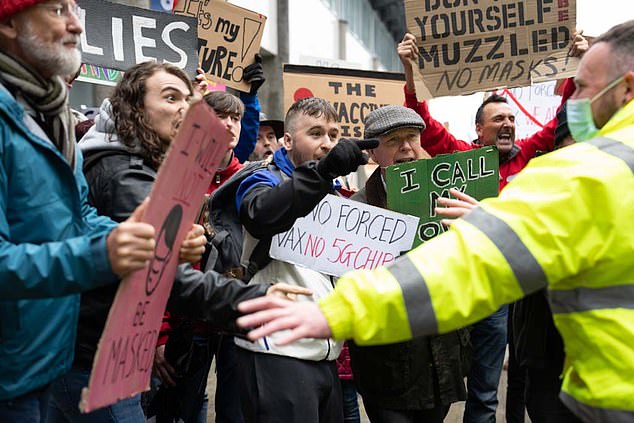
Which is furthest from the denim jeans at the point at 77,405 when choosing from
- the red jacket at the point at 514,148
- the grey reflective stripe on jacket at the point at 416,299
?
the red jacket at the point at 514,148

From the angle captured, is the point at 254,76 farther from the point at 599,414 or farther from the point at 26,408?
the point at 599,414

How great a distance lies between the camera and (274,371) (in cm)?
282

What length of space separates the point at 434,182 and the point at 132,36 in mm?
1939

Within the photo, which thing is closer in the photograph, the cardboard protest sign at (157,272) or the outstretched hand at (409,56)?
the cardboard protest sign at (157,272)

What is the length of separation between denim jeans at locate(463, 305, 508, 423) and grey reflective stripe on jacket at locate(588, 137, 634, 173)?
→ 2.80 meters

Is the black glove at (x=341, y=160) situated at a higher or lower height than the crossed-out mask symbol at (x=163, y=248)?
higher

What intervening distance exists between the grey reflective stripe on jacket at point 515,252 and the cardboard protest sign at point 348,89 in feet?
13.3

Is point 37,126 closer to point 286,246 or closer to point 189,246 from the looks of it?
point 189,246

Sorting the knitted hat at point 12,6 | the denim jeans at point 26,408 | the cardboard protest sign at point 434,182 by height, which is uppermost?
the knitted hat at point 12,6

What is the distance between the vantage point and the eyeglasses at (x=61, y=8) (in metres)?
2.01

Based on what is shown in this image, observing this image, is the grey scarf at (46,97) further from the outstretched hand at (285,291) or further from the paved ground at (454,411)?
the paved ground at (454,411)

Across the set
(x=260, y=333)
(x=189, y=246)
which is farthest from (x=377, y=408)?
(x=260, y=333)

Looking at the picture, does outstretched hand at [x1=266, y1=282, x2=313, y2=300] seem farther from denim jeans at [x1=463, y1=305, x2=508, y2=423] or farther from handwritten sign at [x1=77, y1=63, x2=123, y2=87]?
denim jeans at [x1=463, y1=305, x2=508, y2=423]

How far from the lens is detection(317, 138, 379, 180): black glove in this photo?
2820 mm
